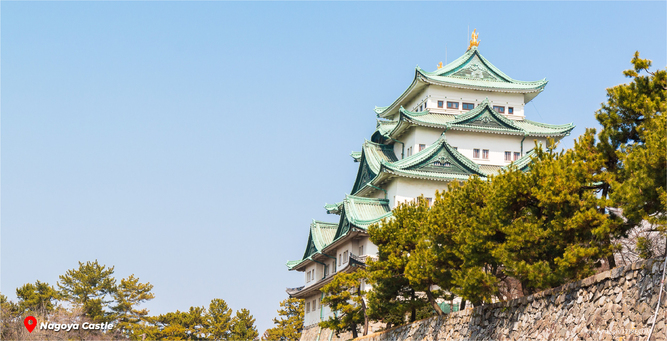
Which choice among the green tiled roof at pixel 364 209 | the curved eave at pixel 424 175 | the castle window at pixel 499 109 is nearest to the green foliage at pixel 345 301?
the green tiled roof at pixel 364 209

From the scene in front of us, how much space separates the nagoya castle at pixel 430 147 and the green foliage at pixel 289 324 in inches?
443

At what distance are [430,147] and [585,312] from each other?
2310cm

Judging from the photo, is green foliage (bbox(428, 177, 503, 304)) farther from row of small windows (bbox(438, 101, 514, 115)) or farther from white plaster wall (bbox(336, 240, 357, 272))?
row of small windows (bbox(438, 101, 514, 115))

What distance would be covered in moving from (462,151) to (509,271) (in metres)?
23.8

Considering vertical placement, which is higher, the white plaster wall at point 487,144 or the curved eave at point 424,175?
the white plaster wall at point 487,144

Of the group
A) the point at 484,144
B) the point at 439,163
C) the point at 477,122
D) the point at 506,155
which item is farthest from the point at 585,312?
the point at 506,155

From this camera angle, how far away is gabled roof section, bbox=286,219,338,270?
4383 cm

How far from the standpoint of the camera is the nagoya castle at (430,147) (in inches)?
1518

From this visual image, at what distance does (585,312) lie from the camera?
16.3 meters

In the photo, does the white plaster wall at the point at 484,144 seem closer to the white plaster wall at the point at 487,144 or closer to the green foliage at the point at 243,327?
the white plaster wall at the point at 487,144

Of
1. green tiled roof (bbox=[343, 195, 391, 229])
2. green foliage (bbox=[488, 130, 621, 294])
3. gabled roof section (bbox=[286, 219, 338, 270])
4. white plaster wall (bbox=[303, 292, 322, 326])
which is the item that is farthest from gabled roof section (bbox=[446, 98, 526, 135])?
green foliage (bbox=[488, 130, 621, 294])

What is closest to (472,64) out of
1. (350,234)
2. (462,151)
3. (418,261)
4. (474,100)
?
(474,100)

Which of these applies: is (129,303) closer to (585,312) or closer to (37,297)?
(37,297)

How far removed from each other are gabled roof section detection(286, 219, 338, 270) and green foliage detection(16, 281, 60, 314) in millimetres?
21114
